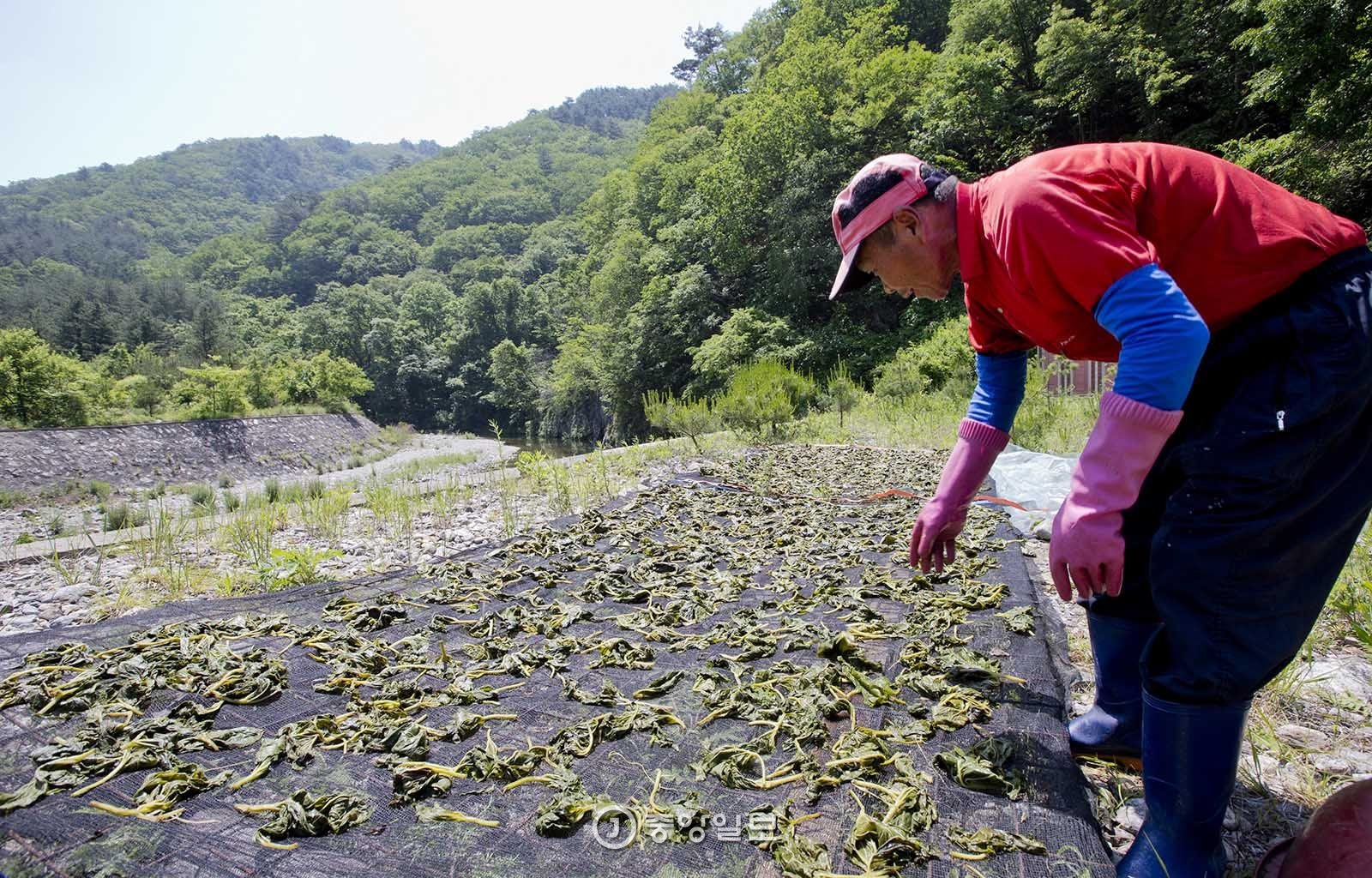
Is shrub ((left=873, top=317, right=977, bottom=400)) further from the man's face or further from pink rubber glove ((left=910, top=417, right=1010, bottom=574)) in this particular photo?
the man's face

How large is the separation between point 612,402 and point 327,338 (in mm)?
37200

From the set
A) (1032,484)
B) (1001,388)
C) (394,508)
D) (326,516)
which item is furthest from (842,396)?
(1001,388)

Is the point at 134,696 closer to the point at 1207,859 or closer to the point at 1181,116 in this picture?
the point at 1207,859

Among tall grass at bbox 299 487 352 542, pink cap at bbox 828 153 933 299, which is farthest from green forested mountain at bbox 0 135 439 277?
pink cap at bbox 828 153 933 299

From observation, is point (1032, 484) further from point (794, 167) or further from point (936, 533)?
point (794, 167)

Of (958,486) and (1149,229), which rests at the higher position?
(1149,229)

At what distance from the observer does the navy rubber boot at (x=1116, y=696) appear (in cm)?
165

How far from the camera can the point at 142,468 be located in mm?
16547

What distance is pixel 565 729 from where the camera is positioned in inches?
73.7

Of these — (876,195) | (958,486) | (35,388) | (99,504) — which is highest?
(876,195)

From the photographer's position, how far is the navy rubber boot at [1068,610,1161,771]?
1.65 meters

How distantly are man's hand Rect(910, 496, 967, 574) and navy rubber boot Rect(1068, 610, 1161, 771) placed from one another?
1.29 ft

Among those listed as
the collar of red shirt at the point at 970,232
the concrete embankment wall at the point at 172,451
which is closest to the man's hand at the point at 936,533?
the collar of red shirt at the point at 970,232

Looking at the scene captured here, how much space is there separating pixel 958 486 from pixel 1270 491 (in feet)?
2.37
